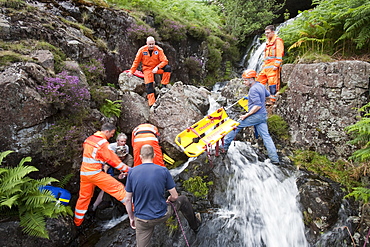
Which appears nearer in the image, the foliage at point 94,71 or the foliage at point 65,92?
the foliage at point 65,92

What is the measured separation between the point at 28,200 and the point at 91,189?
107cm

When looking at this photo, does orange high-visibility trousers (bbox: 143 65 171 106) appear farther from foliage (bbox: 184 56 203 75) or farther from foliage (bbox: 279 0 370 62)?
foliage (bbox: 279 0 370 62)

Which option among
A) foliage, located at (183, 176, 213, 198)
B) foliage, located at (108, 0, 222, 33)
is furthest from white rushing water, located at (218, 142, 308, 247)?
foliage, located at (108, 0, 222, 33)

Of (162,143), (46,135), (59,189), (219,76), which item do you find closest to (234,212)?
(162,143)

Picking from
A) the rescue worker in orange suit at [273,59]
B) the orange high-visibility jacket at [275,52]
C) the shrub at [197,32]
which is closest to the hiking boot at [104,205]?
the rescue worker in orange suit at [273,59]

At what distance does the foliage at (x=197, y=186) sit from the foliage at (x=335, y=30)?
4887mm

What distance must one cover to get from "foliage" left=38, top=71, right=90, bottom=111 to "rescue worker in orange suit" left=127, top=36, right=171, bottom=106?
2399 mm

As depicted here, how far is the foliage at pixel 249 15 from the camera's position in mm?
13852

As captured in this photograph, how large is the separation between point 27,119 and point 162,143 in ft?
11.6

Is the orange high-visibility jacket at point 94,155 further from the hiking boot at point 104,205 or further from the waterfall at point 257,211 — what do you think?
the waterfall at point 257,211

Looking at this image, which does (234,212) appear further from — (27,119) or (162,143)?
(27,119)

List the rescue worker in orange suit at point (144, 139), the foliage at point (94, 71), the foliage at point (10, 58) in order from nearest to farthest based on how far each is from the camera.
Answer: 1. the rescue worker in orange suit at point (144, 139)
2. the foliage at point (10, 58)
3. the foliage at point (94, 71)

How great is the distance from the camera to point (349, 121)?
16.0 feet

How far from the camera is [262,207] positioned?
455cm
